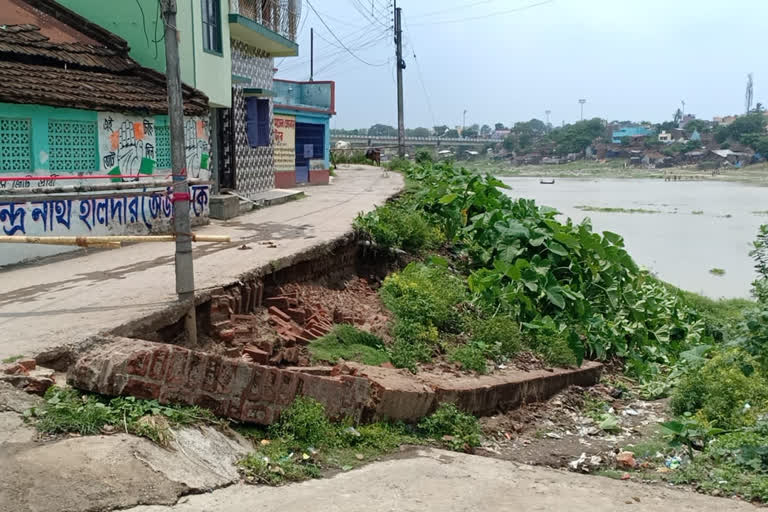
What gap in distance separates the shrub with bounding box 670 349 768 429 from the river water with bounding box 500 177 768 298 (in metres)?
13.7

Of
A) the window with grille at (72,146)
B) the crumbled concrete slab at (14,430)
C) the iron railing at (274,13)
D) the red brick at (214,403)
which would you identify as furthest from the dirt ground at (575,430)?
the iron railing at (274,13)

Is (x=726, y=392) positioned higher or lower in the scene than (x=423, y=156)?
lower

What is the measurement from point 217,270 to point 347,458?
354 centimetres

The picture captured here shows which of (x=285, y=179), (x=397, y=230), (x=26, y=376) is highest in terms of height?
(x=285, y=179)

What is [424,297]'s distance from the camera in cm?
970

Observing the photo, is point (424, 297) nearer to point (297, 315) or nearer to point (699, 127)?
point (297, 315)

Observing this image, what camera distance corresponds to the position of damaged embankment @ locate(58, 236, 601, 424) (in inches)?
193

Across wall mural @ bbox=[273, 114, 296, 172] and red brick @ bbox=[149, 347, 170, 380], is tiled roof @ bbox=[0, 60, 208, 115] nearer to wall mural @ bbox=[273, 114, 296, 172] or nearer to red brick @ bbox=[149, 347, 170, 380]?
red brick @ bbox=[149, 347, 170, 380]

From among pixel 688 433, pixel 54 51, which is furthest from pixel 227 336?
pixel 54 51

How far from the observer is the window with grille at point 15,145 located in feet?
29.8

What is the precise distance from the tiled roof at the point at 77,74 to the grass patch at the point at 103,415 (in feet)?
18.8

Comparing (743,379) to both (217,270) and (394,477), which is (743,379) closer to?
(394,477)

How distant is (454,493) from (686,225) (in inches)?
1461

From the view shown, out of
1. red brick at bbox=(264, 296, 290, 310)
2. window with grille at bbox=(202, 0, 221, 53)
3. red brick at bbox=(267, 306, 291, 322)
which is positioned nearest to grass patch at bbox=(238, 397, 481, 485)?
red brick at bbox=(267, 306, 291, 322)
